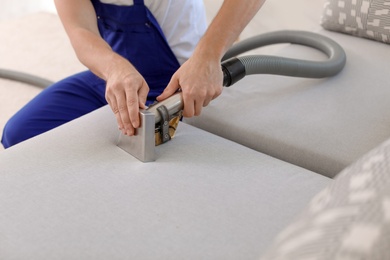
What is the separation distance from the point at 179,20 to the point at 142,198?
2.17 ft

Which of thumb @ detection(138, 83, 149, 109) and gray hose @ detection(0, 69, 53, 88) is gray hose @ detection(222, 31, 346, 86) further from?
gray hose @ detection(0, 69, 53, 88)

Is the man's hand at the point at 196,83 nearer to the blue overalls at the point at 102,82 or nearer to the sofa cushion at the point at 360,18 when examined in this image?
the blue overalls at the point at 102,82

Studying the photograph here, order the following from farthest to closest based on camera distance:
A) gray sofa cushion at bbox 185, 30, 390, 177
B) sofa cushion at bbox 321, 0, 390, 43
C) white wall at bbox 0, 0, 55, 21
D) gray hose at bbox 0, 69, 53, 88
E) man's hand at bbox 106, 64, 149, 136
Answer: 1. white wall at bbox 0, 0, 55, 21
2. gray hose at bbox 0, 69, 53, 88
3. sofa cushion at bbox 321, 0, 390, 43
4. gray sofa cushion at bbox 185, 30, 390, 177
5. man's hand at bbox 106, 64, 149, 136

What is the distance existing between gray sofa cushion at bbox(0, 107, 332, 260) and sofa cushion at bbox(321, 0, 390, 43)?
734 millimetres

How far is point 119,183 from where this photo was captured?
3.61 feet

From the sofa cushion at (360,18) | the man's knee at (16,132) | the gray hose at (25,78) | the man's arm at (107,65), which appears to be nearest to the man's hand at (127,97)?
the man's arm at (107,65)

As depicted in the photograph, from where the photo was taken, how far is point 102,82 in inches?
63.8

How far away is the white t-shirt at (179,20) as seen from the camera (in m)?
1.50

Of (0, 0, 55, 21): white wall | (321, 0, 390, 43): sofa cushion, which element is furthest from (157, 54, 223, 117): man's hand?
(0, 0, 55, 21): white wall

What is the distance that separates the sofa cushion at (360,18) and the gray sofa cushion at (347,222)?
1.00 m

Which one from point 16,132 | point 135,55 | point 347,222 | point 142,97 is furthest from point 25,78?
point 347,222

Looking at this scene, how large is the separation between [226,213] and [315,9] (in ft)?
5.00

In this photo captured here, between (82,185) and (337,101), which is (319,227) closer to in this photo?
(82,185)

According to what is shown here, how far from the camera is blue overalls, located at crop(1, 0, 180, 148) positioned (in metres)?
1.50
